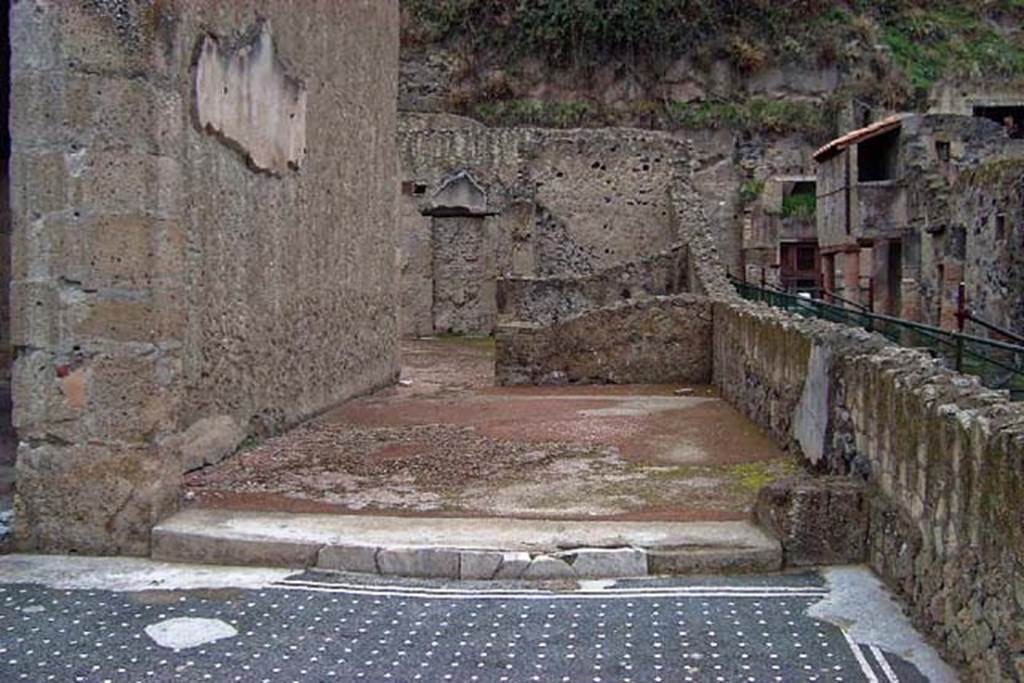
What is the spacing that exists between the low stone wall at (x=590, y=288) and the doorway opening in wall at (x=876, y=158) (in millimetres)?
8324

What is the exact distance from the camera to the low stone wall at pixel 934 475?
3.75 metres

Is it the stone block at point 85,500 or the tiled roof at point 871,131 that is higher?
the tiled roof at point 871,131

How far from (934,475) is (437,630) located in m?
2.10

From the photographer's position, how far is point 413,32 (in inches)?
1344

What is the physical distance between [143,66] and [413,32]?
95.9 feet

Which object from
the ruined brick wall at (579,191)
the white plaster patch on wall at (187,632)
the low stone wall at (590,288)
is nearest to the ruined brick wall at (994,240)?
the low stone wall at (590,288)

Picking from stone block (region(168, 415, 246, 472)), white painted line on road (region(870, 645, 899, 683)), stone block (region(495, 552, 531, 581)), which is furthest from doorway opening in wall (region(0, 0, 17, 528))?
white painted line on road (region(870, 645, 899, 683))

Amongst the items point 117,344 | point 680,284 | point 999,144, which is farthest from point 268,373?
point 999,144

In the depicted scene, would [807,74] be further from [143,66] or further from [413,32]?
[143,66]

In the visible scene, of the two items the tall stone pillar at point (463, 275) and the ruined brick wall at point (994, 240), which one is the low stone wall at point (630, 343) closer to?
the ruined brick wall at point (994, 240)

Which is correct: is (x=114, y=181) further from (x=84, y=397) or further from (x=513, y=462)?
(x=513, y=462)

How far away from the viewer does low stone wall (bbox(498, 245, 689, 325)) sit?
1742cm

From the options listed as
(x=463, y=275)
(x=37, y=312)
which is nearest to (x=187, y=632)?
(x=37, y=312)

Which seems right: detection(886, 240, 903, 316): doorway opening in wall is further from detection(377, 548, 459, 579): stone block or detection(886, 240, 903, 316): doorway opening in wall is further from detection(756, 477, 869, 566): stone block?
detection(377, 548, 459, 579): stone block
